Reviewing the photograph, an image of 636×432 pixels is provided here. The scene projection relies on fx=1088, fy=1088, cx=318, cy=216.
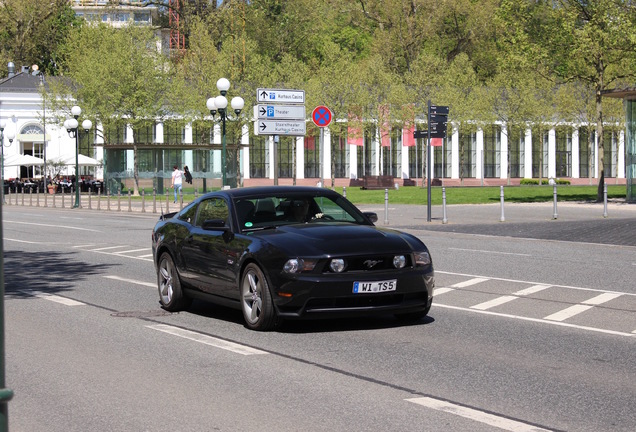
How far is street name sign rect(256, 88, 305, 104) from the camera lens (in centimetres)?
2909

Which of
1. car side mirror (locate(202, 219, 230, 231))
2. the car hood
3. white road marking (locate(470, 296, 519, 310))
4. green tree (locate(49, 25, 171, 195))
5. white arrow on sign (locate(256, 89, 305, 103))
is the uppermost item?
green tree (locate(49, 25, 171, 195))

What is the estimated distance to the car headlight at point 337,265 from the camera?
10.2 m

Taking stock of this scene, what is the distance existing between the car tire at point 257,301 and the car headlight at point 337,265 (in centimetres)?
68

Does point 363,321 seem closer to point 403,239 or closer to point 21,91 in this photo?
point 403,239

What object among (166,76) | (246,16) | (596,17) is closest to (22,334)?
(596,17)

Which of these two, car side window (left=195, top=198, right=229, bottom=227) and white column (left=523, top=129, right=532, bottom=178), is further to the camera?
white column (left=523, top=129, right=532, bottom=178)

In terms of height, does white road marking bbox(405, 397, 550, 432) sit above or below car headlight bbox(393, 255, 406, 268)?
below

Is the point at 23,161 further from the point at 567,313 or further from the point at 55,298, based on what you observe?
the point at 567,313

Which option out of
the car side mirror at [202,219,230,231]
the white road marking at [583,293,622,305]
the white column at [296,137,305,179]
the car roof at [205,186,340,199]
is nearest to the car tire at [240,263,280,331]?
the car side mirror at [202,219,230,231]

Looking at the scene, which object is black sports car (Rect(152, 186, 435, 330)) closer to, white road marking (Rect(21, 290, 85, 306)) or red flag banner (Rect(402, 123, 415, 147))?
white road marking (Rect(21, 290, 85, 306))

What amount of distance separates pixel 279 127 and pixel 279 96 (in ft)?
2.93

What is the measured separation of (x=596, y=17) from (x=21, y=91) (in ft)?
190

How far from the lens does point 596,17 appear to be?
4225cm

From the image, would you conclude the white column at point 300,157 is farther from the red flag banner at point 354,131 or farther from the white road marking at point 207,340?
the white road marking at point 207,340
